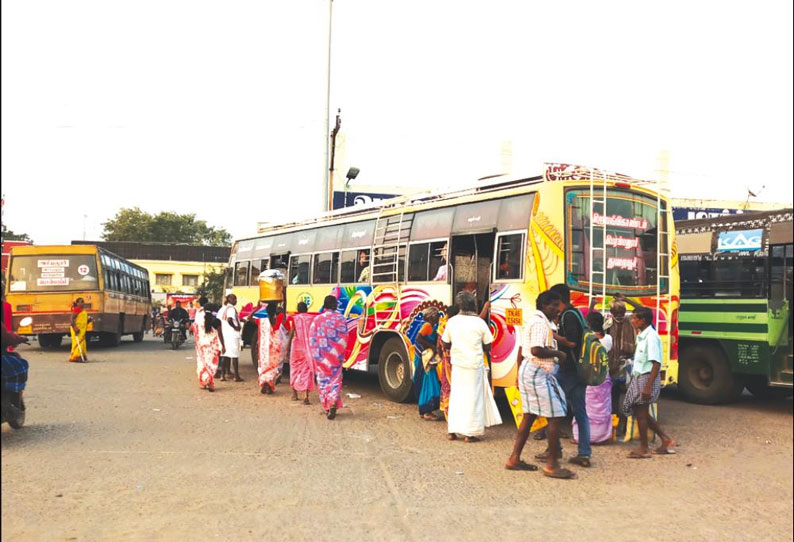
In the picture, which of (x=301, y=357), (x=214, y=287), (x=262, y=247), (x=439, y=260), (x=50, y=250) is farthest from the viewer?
(x=214, y=287)

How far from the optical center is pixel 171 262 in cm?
5516

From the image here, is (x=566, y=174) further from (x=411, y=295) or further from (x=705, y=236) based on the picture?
(x=411, y=295)

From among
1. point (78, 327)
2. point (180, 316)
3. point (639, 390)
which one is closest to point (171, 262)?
point (180, 316)

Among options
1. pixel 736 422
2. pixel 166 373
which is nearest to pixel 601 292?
pixel 736 422

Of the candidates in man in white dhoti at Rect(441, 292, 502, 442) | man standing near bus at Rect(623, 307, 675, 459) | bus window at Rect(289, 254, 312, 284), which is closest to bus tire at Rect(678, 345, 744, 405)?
man standing near bus at Rect(623, 307, 675, 459)

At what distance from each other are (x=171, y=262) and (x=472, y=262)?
1920 inches

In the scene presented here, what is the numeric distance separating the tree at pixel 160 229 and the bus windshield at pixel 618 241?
59.1 meters

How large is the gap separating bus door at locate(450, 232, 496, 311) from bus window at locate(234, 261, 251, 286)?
727 centimetres

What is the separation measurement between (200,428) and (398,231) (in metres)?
4.46

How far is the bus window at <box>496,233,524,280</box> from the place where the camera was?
337 inches

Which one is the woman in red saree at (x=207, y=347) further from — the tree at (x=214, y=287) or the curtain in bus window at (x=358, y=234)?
the tree at (x=214, y=287)

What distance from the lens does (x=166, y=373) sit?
14578 millimetres

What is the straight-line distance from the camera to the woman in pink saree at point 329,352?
9289 mm

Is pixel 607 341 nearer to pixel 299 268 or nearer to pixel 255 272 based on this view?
pixel 299 268
